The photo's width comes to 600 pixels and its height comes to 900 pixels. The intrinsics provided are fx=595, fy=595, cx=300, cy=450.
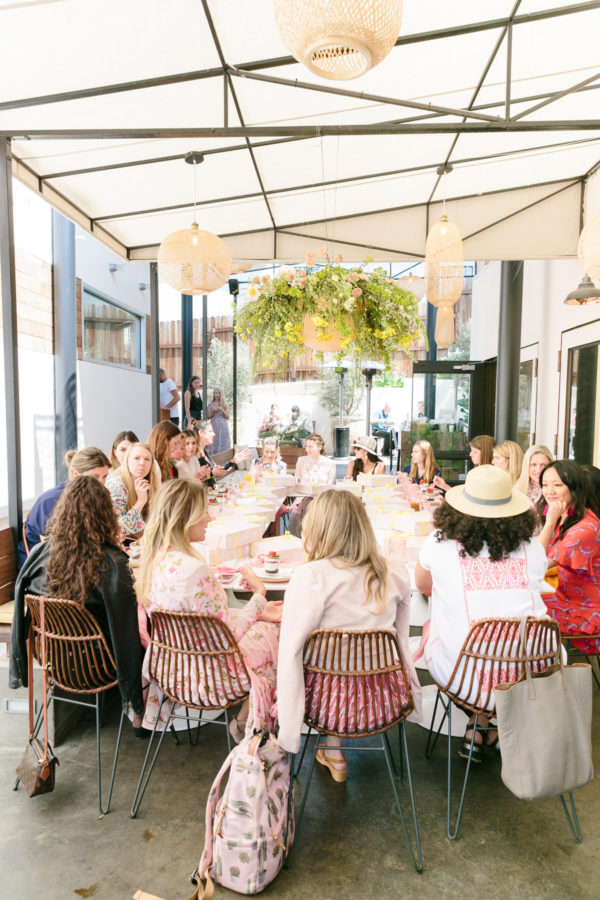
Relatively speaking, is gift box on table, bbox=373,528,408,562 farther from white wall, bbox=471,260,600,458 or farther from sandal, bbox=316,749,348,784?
white wall, bbox=471,260,600,458

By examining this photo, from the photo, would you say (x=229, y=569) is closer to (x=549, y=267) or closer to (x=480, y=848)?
(x=480, y=848)

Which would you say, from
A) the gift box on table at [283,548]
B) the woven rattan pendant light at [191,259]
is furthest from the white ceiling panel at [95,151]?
the gift box on table at [283,548]

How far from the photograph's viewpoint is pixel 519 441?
8383 millimetres

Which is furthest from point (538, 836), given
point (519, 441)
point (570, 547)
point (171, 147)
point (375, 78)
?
point (519, 441)

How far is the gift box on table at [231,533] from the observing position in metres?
3.48

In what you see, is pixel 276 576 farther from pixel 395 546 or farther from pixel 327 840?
pixel 327 840

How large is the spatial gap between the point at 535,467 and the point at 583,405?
82.8 inches

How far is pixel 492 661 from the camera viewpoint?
7.19 ft

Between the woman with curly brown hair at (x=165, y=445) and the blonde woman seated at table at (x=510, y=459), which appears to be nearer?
the woman with curly brown hair at (x=165, y=445)

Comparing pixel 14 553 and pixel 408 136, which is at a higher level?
pixel 408 136

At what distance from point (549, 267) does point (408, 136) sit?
149 inches

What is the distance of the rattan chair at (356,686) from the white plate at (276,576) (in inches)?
33.5

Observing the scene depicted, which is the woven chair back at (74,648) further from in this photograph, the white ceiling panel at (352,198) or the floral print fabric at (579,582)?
the white ceiling panel at (352,198)

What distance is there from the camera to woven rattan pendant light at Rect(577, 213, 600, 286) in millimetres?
3363
